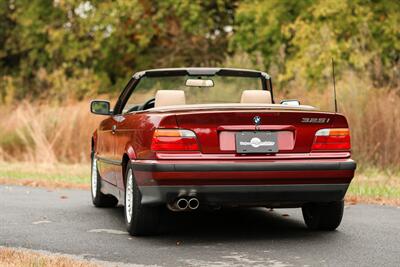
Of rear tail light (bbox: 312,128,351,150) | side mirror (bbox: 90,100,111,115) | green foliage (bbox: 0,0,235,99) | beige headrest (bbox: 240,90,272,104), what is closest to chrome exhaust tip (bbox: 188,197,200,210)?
rear tail light (bbox: 312,128,351,150)

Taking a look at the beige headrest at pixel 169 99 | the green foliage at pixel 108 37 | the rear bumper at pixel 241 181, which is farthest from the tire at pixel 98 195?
the green foliage at pixel 108 37

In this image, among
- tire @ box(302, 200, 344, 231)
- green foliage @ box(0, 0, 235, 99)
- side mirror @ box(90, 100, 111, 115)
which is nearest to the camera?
tire @ box(302, 200, 344, 231)

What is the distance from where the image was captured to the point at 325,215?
908cm

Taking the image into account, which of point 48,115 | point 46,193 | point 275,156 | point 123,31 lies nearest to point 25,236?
point 275,156

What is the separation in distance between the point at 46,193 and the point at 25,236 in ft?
16.2

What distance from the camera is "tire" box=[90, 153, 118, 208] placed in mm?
11430

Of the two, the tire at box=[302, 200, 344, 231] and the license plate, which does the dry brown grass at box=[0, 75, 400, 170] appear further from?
the license plate

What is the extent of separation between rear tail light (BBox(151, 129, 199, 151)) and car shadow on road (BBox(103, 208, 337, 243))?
97 cm

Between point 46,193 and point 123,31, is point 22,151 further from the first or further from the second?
point 123,31

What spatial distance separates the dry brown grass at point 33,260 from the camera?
6.93m

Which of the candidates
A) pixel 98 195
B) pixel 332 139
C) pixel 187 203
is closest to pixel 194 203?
pixel 187 203

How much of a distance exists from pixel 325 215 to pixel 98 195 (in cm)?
341

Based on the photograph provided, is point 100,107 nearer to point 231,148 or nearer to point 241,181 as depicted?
point 231,148

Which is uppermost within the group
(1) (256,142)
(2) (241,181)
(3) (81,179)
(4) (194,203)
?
(1) (256,142)
